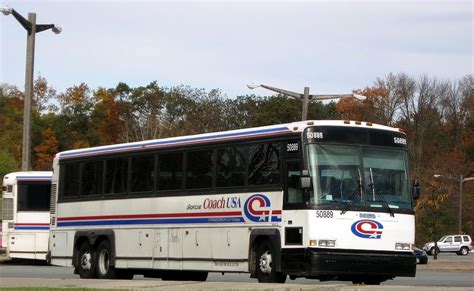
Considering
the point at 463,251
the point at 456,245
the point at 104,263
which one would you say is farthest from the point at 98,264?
the point at 456,245

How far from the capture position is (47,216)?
Answer: 126ft

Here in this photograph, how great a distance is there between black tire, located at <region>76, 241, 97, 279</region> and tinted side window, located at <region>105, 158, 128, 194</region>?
157 cm

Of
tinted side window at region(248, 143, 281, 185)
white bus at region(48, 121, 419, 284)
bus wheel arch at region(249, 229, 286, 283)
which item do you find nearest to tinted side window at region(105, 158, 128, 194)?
white bus at region(48, 121, 419, 284)

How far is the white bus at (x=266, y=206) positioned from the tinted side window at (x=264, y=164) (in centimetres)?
2

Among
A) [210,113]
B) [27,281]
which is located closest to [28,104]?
[27,281]

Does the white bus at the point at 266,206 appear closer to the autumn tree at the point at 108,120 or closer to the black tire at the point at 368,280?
the black tire at the point at 368,280

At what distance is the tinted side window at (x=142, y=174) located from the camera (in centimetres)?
2553

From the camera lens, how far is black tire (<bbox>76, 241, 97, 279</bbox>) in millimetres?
26859

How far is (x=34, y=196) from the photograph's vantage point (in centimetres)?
3881

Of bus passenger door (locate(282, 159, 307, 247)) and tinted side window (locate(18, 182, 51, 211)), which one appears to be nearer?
bus passenger door (locate(282, 159, 307, 247))

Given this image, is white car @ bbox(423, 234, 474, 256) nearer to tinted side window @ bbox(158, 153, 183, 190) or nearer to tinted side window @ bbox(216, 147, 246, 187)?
tinted side window @ bbox(158, 153, 183, 190)

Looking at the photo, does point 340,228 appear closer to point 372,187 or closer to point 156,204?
point 372,187

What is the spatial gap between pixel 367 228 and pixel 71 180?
32.2ft

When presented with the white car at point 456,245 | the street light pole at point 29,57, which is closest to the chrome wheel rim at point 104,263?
the street light pole at point 29,57
